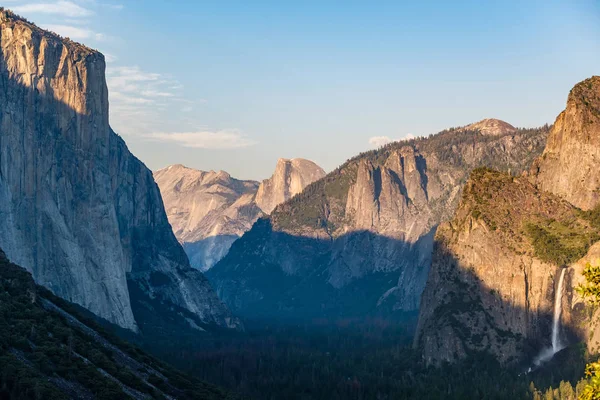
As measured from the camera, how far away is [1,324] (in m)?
131

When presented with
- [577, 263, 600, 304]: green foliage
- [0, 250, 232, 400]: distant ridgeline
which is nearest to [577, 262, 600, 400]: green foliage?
[577, 263, 600, 304]: green foliage

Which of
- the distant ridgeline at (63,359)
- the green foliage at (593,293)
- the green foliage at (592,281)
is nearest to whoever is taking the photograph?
the green foliage at (593,293)

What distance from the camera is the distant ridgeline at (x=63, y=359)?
112062 mm

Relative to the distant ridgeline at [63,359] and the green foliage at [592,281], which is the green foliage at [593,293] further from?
the distant ridgeline at [63,359]

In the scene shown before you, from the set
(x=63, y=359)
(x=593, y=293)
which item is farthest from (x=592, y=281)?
(x=63, y=359)

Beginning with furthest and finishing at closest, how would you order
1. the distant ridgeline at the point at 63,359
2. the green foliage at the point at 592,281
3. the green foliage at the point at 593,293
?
the distant ridgeline at the point at 63,359 < the green foliage at the point at 592,281 < the green foliage at the point at 593,293

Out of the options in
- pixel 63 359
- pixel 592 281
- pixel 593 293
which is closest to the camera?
pixel 592 281

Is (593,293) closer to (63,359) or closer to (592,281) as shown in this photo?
(592,281)

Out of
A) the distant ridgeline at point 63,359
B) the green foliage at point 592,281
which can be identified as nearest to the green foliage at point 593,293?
the green foliage at point 592,281

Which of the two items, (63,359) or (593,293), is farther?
(63,359)

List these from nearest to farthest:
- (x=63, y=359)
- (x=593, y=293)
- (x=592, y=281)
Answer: (x=592, y=281) → (x=593, y=293) → (x=63, y=359)

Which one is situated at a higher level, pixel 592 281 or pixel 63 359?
pixel 592 281

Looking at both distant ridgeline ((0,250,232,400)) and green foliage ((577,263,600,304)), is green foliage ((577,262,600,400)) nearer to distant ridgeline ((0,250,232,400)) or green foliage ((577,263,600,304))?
green foliage ((577,263,600,304))

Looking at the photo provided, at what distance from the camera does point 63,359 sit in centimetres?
12700
